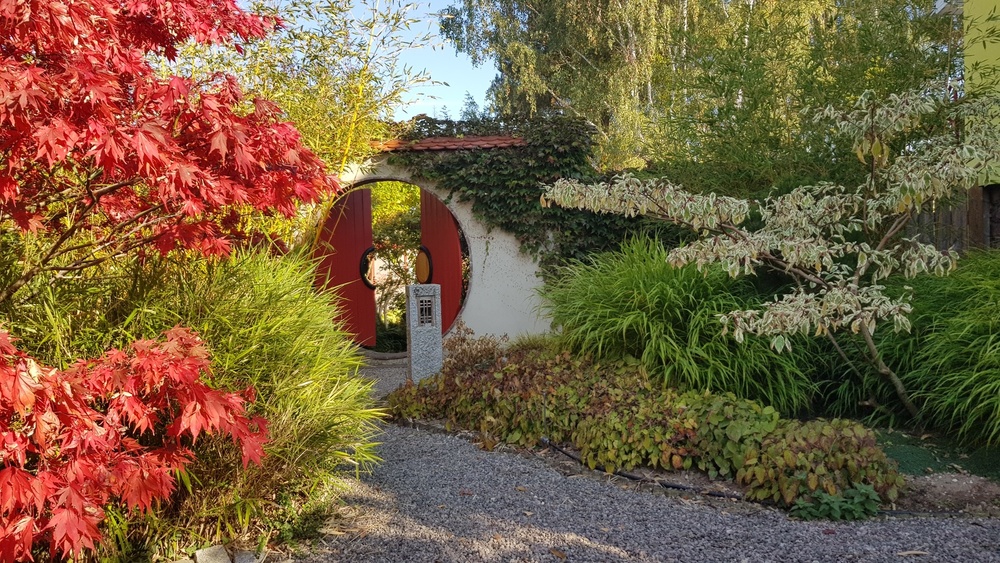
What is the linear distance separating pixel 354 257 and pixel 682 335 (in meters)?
4.31

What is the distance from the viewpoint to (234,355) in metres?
2.81

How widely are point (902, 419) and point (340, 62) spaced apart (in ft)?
16.8

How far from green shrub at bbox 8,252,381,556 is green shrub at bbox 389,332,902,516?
1.22 m

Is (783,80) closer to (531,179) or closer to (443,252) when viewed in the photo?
(531,179)

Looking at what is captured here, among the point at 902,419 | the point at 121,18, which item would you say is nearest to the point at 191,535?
the point at 121,18

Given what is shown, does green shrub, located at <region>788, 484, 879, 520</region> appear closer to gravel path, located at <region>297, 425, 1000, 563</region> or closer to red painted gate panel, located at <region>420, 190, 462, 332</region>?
gravel path, located at <region>297, 425, 1000, 563</region>

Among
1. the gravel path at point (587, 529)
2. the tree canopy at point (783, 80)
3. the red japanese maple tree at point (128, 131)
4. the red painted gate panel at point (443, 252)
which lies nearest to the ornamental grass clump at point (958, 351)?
the gravel path at point (587, 529)

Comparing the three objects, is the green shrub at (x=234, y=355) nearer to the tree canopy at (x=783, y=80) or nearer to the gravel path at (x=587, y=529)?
the gravel path at (x=587, y=529)

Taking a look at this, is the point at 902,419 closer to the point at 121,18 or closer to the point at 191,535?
the point at 191,535

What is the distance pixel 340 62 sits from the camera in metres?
6.14

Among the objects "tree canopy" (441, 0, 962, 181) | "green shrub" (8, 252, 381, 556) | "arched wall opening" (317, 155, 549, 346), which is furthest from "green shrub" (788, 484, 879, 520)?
"arched wall opening" (317, 155, 549, 346)

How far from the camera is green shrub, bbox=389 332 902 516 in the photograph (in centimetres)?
321

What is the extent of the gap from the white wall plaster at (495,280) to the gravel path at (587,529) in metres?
3.78

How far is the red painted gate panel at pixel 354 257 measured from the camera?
24.9 feet
